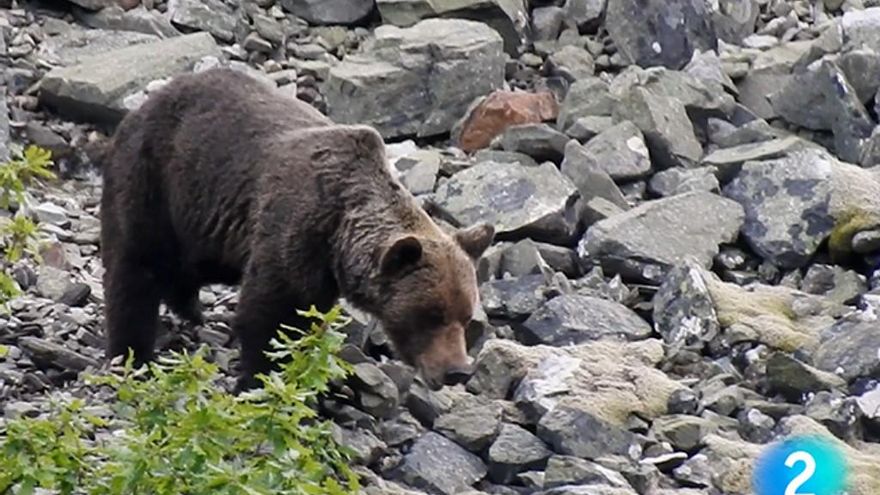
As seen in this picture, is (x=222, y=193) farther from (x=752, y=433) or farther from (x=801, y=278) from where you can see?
(x=801, y=278)

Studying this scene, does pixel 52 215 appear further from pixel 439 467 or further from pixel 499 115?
pixel 439 467

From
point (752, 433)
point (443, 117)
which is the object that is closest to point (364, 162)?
point (752, 433)

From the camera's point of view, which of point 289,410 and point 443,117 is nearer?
point 289,410

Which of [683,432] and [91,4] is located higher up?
[683,432]

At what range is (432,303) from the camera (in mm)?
8055

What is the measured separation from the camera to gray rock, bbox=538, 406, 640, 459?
8227 mm

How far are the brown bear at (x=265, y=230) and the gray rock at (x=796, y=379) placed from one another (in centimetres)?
152

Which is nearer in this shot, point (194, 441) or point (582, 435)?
point (194, 441)

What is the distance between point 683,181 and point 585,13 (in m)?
3.26

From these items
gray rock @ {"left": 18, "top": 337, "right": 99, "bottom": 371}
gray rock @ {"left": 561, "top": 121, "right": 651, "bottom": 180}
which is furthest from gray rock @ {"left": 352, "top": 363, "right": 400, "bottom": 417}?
gray rock @ {"left": 561, "top": 121, "right": 651, "bottom": 180}

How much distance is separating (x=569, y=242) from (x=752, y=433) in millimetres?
2718

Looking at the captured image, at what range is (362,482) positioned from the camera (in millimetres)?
7746

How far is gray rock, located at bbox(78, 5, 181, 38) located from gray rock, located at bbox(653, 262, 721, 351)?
5.19 m

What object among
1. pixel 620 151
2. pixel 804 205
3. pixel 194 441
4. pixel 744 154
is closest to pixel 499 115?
pixel 620 151
